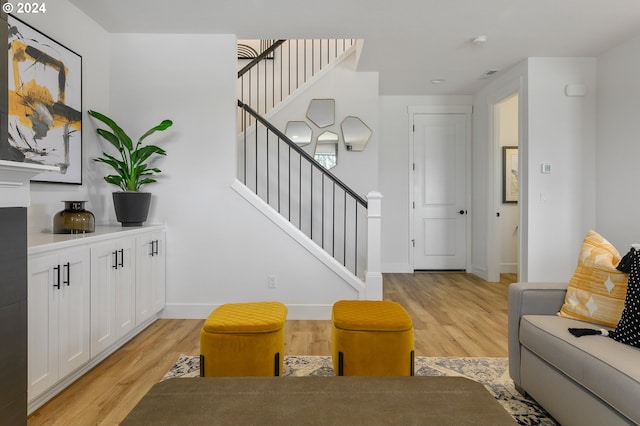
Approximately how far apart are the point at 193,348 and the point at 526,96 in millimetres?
4162

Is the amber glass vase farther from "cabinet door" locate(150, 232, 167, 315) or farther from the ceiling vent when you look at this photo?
the ceiling vent

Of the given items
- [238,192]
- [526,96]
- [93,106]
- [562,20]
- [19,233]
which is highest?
[562,20]

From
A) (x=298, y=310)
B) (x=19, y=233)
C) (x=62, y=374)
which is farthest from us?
(x=298, y=310)

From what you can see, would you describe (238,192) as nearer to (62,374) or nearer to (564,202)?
(62,374)

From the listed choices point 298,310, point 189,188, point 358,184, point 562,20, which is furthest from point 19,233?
point 562,20

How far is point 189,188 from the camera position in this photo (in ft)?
11.7

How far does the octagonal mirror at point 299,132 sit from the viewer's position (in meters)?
4.77

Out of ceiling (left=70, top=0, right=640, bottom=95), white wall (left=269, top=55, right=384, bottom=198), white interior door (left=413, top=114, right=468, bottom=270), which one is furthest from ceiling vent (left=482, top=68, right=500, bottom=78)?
white wall (left=269, top=55, right=384, bottom=198)

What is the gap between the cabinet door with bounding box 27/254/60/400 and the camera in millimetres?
1827

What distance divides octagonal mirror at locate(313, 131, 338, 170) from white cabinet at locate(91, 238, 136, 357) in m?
2.56

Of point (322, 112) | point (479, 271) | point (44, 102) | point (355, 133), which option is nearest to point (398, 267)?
point (479, 271)

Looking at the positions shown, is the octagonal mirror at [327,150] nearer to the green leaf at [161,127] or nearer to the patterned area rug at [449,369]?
the green leaf at [161,127]

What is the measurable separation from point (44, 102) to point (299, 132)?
2.72 m

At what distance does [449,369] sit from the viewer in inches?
94.3
